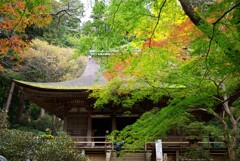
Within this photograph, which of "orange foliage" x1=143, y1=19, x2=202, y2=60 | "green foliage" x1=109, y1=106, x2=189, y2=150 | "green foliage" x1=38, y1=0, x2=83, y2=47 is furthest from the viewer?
"green foliage" x1=38, y1=0, x2=83, y2=47

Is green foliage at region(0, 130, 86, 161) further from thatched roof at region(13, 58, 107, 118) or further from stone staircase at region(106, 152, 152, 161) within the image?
thatched roof at region(13, 58, 107, 118)

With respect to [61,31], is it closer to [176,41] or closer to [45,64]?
[45,64]

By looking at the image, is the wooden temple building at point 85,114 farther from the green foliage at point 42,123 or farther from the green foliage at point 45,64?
the green foliage at point 42,123

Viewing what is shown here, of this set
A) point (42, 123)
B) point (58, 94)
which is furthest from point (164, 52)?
point (42, 123)

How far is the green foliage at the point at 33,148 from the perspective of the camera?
7336 millimetres

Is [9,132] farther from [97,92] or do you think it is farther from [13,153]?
[97,92]

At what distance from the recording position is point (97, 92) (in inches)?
252

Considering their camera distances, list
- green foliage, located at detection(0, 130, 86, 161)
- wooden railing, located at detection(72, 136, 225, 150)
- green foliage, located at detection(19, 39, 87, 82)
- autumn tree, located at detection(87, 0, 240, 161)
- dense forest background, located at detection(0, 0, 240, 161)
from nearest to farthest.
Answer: dense forest background, located at detection(0, 0, 240, 161) → autumn tree, located at detection(87, 0, 240, 161) → green foliage, located at detection(0, 130, 86, 161) → wooden railing, located at detection(72, 136, 225, 150) → green foliage, located at detection(19, 39, 87, 82)

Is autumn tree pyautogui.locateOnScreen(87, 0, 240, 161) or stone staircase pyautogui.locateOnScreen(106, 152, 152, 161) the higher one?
autumn tree pyautogui.locateOnScreen(87, 0, 240, 161)

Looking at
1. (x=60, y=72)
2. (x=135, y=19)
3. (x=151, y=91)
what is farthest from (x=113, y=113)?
(x=60, y=72)

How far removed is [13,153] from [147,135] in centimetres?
431

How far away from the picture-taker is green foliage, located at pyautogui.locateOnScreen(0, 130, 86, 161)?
7.34m

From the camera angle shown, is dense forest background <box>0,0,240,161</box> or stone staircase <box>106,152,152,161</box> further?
stone staircase <box>106,152,152,161</box>

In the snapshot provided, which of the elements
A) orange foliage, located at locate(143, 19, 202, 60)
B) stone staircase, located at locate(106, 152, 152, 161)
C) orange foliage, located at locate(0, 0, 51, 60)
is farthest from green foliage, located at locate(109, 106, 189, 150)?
stone staircase, located at locate(106, 152, 152, 161)
